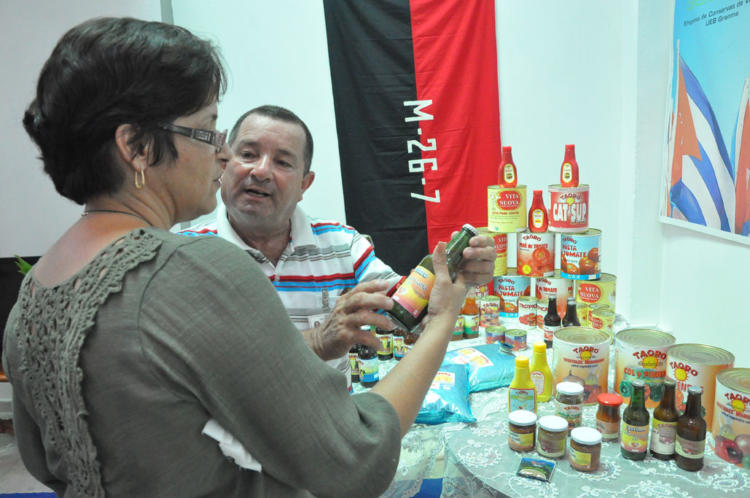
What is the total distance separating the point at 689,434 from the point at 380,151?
2.42 metres

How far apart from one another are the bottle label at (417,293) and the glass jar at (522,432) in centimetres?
42

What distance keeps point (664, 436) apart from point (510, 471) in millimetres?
384

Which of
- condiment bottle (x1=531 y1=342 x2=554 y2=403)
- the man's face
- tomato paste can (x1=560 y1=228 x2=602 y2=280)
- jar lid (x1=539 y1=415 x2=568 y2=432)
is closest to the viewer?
jar lid (x1=539 y1=415 x2=568 y2=432)

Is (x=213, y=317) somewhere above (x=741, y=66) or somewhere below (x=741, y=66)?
below

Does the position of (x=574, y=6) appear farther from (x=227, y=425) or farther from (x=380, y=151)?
(x=227, y=425)

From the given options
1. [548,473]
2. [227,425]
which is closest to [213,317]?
[227,425]

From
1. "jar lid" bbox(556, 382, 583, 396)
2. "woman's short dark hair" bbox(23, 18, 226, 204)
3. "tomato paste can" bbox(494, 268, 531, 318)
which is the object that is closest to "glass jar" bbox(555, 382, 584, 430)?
"jar lid" bbox(556, 382, 583, 396)

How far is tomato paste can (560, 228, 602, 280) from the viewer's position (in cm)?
202

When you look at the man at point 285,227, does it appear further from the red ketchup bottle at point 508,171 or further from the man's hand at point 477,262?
the red ketchup bottle at point 508,171

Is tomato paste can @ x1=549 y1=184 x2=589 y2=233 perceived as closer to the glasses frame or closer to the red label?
the red label

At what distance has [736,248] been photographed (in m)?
2.27

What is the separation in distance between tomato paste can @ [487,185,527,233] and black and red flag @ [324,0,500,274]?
1.17 metres

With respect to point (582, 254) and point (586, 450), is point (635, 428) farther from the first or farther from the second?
point (582, 254)

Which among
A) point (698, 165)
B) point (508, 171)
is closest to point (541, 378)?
point (508, 171)
